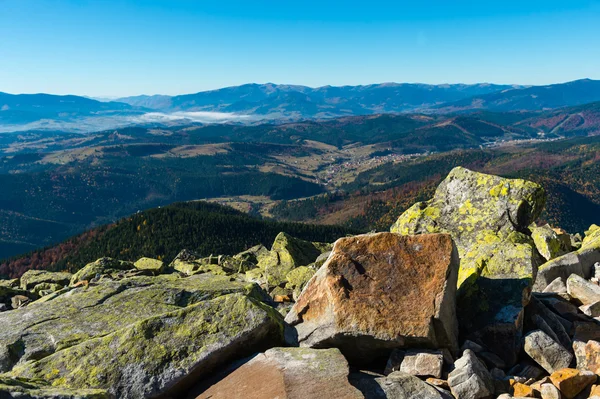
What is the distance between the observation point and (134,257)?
5969 inches

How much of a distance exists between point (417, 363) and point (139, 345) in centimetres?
894

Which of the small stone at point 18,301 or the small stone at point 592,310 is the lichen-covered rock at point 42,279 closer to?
the small stone at point 18,301

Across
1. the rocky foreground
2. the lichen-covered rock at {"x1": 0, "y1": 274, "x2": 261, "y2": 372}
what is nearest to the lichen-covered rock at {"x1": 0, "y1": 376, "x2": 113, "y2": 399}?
the rocky foreground

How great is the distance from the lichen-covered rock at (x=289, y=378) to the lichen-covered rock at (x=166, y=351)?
0.82 meters

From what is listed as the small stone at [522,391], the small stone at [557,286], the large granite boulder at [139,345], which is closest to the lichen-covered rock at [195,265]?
the large granite boulder at [139,345]

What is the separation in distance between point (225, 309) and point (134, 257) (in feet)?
495

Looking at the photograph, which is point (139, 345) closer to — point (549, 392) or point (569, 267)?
point (549, 392)

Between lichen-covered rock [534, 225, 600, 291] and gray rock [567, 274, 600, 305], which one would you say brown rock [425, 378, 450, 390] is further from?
lichen-covered rock [534, 225, 600, 291]

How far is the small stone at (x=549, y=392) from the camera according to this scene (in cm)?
1151

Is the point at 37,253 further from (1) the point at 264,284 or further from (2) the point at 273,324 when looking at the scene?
(2) the point at 273,324

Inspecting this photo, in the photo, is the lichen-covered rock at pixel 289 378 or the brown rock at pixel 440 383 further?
the brown rock at pixel 440 383

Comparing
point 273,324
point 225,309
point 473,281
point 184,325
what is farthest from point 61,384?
point 473,281

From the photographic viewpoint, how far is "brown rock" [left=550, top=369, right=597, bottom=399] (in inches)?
465

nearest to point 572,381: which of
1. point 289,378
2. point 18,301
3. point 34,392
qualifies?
point 289,378
